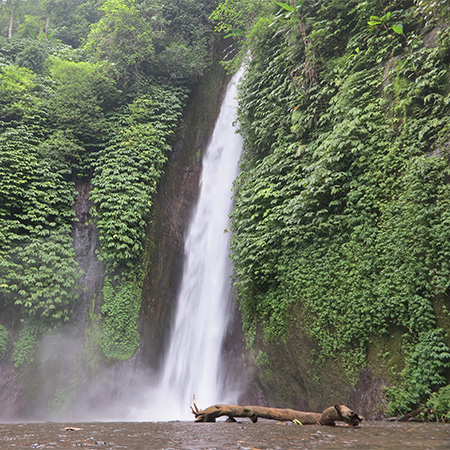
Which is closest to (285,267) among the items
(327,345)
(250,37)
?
(327,345)

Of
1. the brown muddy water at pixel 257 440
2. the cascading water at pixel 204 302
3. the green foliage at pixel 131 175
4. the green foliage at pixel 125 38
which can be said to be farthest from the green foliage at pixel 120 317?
the green foliage at pixel 125 38

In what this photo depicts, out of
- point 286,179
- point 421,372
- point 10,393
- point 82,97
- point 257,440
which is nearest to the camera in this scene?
point 257,440

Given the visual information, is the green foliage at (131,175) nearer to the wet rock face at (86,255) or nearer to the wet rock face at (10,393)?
the wet rock face at (86,255)

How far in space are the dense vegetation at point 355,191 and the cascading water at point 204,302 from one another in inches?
68.2

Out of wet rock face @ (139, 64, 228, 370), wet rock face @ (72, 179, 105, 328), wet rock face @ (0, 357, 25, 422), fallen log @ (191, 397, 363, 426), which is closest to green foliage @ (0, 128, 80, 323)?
wet rock face @ (72, 179, 105, 328)

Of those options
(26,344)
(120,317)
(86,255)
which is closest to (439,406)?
(120,317)

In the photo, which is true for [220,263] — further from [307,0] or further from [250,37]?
[307,0]

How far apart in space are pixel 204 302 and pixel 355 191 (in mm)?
5752

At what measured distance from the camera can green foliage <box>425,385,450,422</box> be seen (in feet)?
14.2

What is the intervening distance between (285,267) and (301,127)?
3.25 m

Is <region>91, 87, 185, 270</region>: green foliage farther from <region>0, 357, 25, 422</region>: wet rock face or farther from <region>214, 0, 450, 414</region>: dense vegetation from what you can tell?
<region>214, 0, 450, 414</region>: dense vegetation

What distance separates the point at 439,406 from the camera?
14.5 feet

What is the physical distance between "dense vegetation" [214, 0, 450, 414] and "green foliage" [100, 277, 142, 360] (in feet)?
13.3

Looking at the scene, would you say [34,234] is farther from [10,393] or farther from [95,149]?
[10,393]
